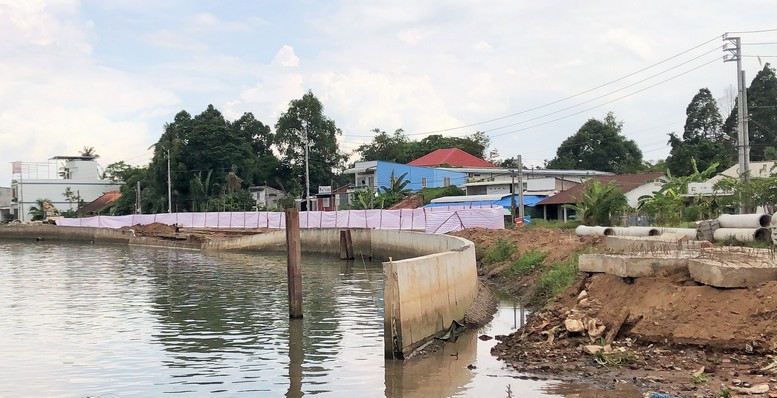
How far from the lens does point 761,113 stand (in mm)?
72062

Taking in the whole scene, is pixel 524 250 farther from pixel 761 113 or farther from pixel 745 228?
pixel 761 113

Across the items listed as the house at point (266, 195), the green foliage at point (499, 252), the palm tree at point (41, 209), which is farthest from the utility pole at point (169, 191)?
Answer: the green foliage at point (499, 252)

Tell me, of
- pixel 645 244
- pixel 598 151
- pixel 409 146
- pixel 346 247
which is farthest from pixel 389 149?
pixel 645 244

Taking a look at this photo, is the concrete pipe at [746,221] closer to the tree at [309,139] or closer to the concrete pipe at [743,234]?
the concrete pipe at [743,234]

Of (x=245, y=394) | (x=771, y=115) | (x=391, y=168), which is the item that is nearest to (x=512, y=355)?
(x=245, y=394)

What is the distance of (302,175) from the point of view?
282 feet

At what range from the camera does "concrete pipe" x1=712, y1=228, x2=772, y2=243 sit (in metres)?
17.0

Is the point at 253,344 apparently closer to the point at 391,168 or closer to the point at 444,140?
the point at 391,168

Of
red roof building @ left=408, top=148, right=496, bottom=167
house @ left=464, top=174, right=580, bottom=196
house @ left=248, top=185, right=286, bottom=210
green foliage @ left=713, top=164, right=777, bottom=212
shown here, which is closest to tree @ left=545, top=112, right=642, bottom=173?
red roof building @ left=408, top=148, right=496, bottom=167

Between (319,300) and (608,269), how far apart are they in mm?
10508

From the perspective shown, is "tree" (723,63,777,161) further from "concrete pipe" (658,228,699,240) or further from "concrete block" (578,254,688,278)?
"concrete block" (578,254,688,278)

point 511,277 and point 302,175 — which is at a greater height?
point 302,175

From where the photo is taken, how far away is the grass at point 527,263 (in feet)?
74.6

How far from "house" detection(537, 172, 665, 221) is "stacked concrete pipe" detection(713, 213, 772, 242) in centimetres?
2916
